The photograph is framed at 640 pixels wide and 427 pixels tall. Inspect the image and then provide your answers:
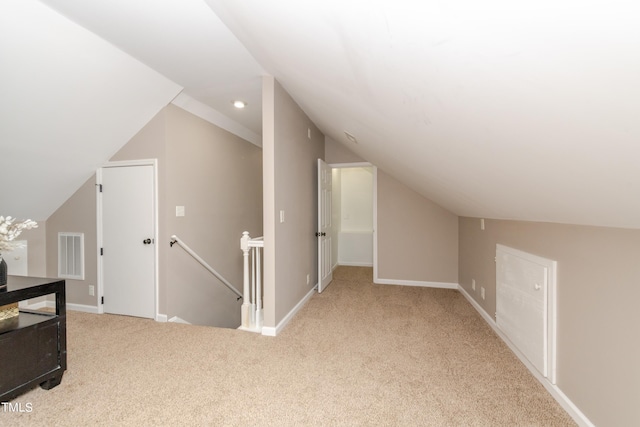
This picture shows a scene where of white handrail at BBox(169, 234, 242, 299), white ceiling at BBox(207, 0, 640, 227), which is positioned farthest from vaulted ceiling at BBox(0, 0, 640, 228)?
white handrail at BBox(169, 234, 242, 299)

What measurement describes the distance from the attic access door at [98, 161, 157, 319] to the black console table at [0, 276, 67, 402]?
3.81 feet

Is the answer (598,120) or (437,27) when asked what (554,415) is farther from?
(437,27)

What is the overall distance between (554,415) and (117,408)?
8.46 ft

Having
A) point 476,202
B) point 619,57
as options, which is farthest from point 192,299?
point 619,57

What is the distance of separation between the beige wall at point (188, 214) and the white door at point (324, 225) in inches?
54.4

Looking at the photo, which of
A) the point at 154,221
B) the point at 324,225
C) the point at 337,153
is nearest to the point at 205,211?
the point at 154,221

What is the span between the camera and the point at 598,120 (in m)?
0.82

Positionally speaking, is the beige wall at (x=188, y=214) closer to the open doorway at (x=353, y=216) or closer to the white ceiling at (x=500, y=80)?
the white ceiling at (x=500, y=80)

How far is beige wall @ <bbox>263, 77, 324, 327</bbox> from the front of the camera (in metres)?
2.67

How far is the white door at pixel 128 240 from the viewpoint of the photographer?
3172mm

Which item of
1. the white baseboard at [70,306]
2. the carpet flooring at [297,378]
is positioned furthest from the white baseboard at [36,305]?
the carpet flooring at [297,378]

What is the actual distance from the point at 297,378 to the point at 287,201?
5.41 ft

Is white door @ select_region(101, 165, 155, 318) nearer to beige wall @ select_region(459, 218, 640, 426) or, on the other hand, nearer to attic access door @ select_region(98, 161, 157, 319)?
attic access door @ select_region(98, 161, 157, 319)

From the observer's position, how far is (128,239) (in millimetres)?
3270
